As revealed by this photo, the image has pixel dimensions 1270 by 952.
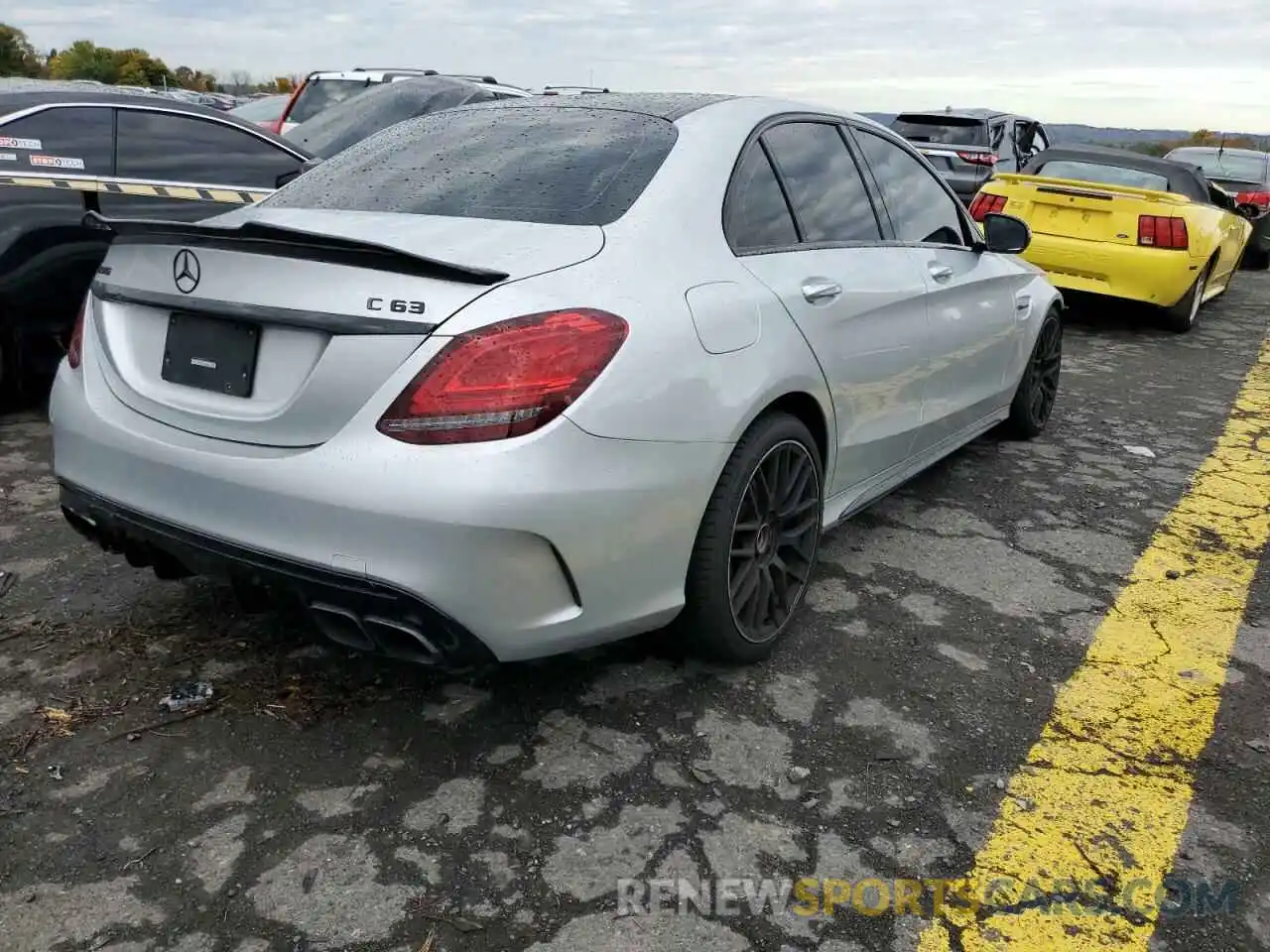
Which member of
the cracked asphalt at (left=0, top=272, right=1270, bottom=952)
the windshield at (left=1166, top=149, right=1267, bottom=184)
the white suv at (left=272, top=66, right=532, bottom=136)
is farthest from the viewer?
the windshield at (left=1166, top=149, right=1267, bottom=184)

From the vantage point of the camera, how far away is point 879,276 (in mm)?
3275

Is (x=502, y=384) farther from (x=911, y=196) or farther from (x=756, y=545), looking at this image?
(x=911, y=196)

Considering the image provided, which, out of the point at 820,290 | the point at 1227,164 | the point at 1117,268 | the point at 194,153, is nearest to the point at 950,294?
the point at 820,290

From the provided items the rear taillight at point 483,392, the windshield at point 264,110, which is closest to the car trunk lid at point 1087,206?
the rear taillight at point 483,392

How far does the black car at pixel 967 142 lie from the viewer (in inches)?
476

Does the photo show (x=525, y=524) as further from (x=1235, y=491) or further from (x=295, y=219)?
(x=1235, y=491)

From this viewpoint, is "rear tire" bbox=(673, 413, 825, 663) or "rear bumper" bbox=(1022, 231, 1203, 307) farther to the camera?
"rear bumper" bbox=(1022, 231, 1203, 307)

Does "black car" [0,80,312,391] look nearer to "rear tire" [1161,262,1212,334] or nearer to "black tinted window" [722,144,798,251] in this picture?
"black tinted window" [722,144,798,251]

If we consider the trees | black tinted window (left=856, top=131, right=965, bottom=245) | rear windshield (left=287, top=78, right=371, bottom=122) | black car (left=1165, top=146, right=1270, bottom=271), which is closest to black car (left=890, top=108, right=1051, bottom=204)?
black car (left=1165, top=146, right=1270, bottom=271)

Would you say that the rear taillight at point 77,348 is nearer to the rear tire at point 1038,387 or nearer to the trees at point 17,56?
the rear tire at point 1038,387

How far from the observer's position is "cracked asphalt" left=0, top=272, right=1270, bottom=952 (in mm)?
1949

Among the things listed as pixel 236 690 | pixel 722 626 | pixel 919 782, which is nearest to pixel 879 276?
pixel 722 626

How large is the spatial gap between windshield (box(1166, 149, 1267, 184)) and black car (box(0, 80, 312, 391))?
11.9 m

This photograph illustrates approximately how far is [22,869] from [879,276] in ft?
8.76
